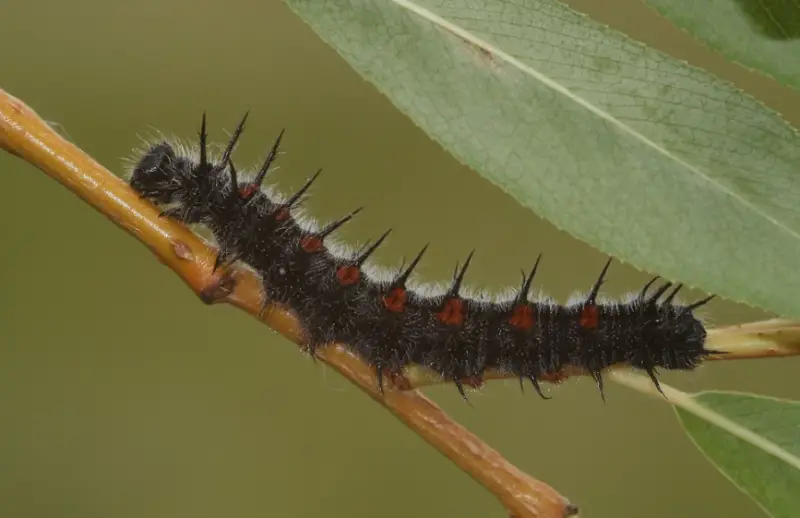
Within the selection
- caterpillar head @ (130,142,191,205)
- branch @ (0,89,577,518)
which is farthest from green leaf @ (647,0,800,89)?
caterpillar head @ (130,142,191,205)

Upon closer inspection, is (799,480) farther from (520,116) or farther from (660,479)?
(660,479)

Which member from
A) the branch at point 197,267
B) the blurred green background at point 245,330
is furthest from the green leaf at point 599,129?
the blurred green background at point 245,330

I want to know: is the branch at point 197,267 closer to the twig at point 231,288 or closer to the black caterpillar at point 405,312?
the twig at point 231,288

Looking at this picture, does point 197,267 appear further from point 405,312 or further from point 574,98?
point 574,98

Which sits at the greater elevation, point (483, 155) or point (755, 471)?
point (483, 155)

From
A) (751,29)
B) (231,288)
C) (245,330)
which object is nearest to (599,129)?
(751,29)

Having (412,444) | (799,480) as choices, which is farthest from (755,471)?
(412,444)

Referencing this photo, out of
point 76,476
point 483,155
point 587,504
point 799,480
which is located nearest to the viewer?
point 483,155
